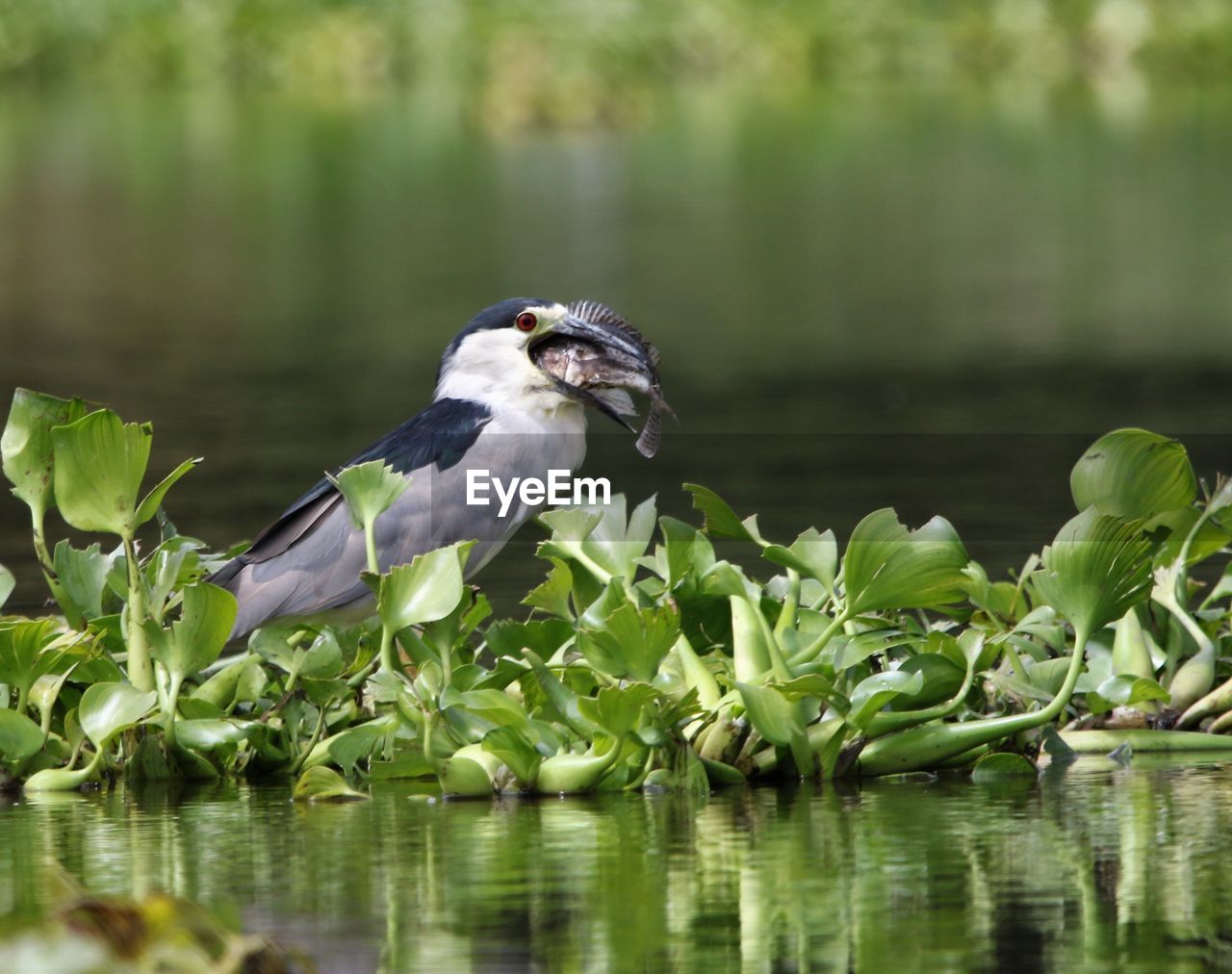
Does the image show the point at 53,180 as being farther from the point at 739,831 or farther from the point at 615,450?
the point at 739,831

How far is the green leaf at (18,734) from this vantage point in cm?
470

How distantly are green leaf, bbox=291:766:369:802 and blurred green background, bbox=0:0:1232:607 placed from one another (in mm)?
1991

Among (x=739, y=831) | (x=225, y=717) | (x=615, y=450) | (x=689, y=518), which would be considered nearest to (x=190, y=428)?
(x=615, y=450)

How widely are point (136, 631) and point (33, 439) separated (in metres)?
0.42

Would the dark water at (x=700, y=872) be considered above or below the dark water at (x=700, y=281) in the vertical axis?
below

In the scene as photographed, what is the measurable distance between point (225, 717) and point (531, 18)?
98.0 feet

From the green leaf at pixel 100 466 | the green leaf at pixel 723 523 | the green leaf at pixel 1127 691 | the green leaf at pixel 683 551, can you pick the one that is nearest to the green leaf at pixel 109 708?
the green leaf at pixel 100 466

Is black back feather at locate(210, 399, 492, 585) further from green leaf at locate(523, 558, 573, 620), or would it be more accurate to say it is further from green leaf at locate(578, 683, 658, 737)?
green leaf at locate(578, 683, 658, 737)

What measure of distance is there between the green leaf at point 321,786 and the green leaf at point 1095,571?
131cm

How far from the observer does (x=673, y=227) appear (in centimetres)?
1991

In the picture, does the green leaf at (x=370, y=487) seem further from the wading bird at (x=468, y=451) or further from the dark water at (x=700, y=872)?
the dark water at (x=700, y=872)

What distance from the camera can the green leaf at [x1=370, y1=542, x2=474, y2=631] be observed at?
453 centimetres

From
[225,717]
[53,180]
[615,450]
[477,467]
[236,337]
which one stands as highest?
[53,180]

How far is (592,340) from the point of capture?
5711mm
